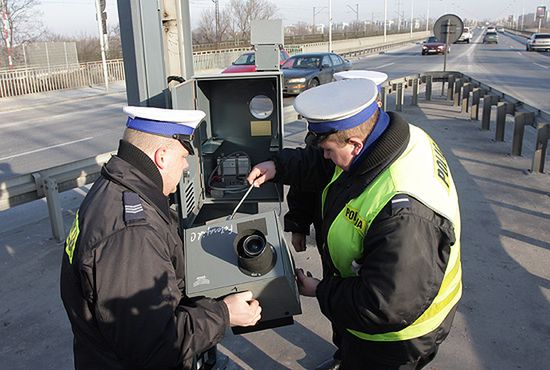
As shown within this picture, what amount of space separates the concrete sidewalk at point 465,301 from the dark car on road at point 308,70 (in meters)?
11.0

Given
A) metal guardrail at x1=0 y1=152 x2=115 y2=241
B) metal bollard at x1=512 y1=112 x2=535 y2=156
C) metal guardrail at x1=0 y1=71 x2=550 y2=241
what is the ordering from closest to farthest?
metal guardrail at x1=0 y1=152 x2=115 y2=241 < metal guardrail at x1=0 y1=71 x2=550 y2=241 < metal bollard at x1=512 y1=112 x2=535 y2=156

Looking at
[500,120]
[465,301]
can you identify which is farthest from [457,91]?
[465,301]

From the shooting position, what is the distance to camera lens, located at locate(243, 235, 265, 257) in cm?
210

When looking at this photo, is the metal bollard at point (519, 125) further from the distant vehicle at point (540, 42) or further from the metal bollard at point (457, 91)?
the distant vehicle at point (540, 42)

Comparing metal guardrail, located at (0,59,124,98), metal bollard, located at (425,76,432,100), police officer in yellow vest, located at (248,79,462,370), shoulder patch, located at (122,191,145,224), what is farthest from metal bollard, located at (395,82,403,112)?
metal guardrail, located at (0,59,124,98)

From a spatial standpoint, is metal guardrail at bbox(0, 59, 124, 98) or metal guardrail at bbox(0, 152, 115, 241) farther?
metal guardrail at bbox(0, 59, 124, 98)

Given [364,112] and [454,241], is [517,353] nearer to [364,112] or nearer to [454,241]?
[454,241]

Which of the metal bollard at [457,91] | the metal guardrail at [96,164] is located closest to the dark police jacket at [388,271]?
the metal guardrail at [96,164]

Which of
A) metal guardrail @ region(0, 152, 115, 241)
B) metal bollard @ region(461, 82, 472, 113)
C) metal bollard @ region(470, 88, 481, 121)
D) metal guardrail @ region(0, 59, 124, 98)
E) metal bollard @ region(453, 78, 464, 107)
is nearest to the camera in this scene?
metal guardrail @ region(0, 152, 115, 241)

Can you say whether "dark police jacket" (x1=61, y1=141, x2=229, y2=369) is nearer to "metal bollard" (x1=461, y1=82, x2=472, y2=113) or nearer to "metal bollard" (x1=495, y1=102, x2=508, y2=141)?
"metal bollard" (x1=495, y1=102, x2=508, y2=141)

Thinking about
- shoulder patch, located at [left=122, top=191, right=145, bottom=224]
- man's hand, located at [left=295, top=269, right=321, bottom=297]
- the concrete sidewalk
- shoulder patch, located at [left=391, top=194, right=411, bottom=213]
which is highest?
shoulder patch, located at [left=122, top=191, right=145, bottom=224]

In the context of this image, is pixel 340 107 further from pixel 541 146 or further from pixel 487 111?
pixel 487 111

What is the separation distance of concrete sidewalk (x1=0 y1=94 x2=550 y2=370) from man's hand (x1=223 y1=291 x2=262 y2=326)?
1.41 meters

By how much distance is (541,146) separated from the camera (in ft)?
23.6
